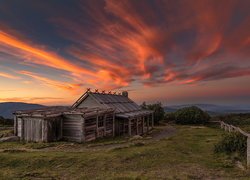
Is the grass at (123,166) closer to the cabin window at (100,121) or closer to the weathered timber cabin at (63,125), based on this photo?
the weathered timber cabin at (63,125)

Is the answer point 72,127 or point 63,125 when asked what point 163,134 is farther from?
point 63,125

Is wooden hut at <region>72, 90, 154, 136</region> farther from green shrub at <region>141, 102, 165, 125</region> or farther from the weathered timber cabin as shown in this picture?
green shrub at <region>141, 102, 165, 125</region>

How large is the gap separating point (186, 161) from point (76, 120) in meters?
14.3

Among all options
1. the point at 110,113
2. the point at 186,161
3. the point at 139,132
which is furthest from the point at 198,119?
the point at 186,161

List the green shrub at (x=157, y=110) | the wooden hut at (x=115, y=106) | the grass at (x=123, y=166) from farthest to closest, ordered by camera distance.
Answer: the green shrub at (x=157, y=110)
the wooden hut at (x=115, y=106)
the grass at (x=123, y=166)

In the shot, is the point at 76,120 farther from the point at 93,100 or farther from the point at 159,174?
the point at 159,174

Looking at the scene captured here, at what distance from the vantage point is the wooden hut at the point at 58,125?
2395 cm

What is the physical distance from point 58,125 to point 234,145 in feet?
61.7

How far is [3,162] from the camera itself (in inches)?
592

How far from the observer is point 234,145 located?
1666 cm

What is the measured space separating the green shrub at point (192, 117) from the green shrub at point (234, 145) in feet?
117

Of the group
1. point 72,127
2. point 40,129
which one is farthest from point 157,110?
point 40,129

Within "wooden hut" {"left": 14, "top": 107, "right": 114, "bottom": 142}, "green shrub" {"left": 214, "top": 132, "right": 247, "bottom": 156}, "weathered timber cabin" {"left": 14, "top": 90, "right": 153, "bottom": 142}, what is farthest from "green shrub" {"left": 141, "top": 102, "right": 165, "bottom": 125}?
"green shrub" {"left": 214, "top": 132, "right": 247, "bottom": 156}

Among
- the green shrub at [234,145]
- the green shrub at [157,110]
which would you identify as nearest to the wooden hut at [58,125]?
the green shrub at [234,145]
